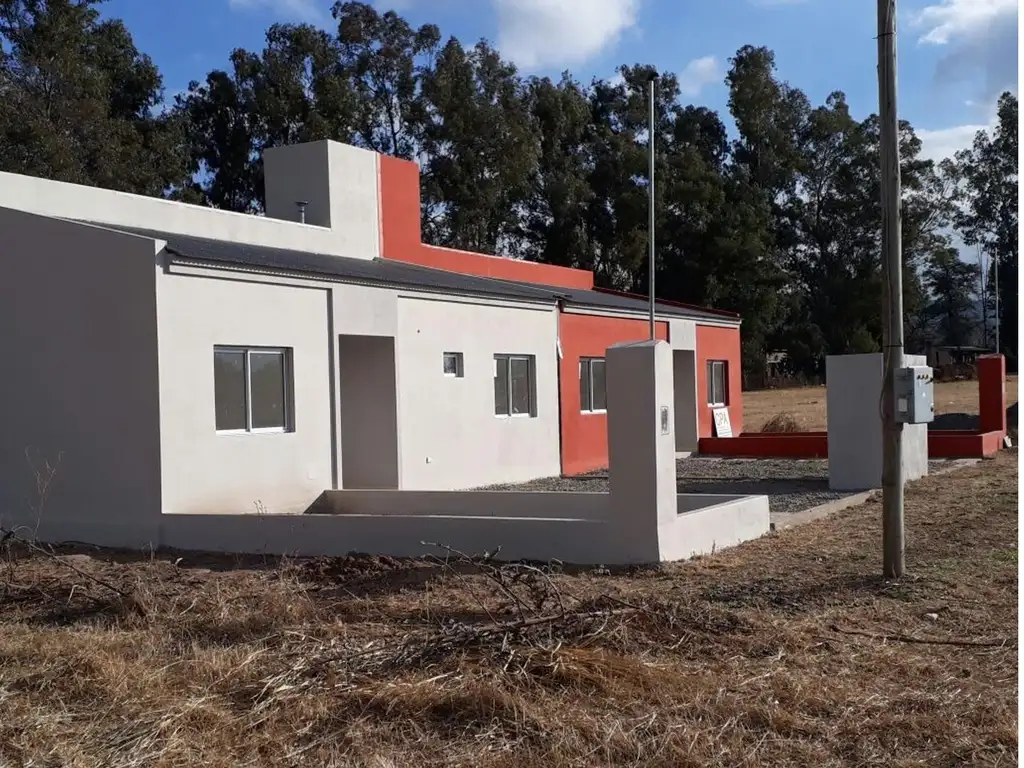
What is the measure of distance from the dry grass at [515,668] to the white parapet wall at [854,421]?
277 inches

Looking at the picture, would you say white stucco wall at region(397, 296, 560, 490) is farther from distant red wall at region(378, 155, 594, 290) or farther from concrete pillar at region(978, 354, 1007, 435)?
concrete pillar at region(978, 354, 1007, 435)

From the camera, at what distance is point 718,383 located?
27844 millimetres

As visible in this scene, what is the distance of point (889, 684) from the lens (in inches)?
265

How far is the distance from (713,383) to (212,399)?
53.3 feet

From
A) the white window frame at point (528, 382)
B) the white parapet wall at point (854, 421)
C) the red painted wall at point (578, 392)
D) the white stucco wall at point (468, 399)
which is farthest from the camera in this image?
the red painted wall at point (578, 392)

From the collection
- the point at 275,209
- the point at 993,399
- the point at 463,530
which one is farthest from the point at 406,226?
the point at 993,399

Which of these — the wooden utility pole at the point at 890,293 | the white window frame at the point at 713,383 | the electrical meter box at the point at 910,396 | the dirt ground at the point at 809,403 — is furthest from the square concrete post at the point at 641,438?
the dirt ground at the point at 809,403

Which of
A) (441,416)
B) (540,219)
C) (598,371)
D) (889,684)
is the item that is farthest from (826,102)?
(889,684)

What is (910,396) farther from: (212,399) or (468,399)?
(468,399)

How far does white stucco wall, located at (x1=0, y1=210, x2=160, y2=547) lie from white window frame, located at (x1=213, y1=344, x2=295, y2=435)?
1.03 m

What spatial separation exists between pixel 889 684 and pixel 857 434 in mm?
11472

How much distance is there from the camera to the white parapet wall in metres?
17.6

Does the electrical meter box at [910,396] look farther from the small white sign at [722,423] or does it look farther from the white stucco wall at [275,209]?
the small white sign at [722,423]

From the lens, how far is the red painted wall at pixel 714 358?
26.5 metres
